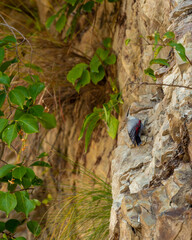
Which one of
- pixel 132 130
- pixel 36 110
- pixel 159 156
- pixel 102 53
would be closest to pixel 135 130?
pixel 132 130

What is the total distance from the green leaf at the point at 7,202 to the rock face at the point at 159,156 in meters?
0.42

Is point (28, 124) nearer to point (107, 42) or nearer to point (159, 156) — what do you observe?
point (159, 156)

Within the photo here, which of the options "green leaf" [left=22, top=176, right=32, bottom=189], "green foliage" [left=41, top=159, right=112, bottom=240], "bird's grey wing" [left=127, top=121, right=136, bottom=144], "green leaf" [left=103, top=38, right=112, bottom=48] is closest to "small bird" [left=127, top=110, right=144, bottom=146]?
"bird's grey wing" [left=127, top=121, right=136, bottom=144]

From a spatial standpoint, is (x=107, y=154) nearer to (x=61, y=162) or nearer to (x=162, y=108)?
(x=61, y=162)

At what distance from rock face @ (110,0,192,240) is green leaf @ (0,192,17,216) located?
1.36 feet

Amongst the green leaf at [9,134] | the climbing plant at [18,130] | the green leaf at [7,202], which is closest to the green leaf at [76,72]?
the climbing plant at [18,130]

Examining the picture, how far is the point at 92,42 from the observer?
93.4 inches

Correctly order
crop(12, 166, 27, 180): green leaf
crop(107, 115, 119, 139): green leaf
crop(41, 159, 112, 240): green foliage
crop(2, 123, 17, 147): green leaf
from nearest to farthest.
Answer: crop(2, 123, 17, 147): green leaf < crop(12, 166, 27, 180): green leaf < crop(41, 159, 112, 240): green foliage < crop(107, 115, 119, 139): green leaf

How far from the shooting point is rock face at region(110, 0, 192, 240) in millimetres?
1145

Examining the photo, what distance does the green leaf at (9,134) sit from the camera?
4.58 feet

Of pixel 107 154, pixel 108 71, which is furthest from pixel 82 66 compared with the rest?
pixel 107 154

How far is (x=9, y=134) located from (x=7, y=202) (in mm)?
293

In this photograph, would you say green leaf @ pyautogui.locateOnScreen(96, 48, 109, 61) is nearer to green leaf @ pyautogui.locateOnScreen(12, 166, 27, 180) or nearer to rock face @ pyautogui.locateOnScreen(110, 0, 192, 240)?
rock face @ pyautogui.locateOnScreen(110, 0, 192, 240)

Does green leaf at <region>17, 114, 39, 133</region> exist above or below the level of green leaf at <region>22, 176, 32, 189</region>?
above
